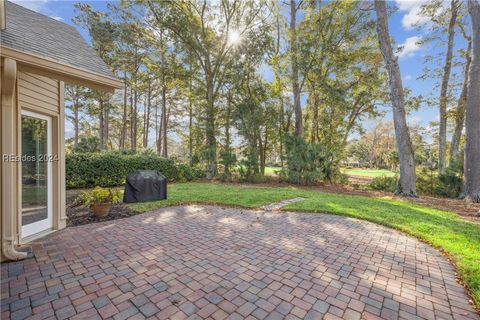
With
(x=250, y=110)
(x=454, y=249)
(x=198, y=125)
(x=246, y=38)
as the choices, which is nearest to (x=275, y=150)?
(x=250, y=110)

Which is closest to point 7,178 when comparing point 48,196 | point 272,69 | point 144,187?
point 48,196

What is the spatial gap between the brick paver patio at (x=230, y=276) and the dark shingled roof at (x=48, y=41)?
2.74 m

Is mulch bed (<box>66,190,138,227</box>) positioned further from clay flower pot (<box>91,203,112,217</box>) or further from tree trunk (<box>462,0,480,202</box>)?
tree trunk (<box>462,0,480,202</box>)

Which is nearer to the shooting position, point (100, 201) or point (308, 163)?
point (100, 201)

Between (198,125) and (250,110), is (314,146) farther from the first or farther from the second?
(198,125)

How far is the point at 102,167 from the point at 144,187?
13.7 feet

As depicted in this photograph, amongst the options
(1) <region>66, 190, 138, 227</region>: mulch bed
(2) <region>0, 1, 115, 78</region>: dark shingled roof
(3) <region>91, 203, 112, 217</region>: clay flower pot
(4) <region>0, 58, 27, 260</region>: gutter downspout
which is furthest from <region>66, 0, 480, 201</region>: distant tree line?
(4) <region>0, 58, 27, 260</region>: gutter downspout

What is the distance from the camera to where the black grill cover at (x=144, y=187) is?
646 cm

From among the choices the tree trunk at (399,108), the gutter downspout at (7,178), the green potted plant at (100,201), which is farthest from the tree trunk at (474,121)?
the gutter downspout at (7,178)

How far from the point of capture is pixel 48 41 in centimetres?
352

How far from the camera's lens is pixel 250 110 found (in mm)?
12797

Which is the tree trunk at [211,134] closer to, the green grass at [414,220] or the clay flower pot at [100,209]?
the green grass at [414,220]

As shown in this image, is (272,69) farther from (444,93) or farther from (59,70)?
(59,70)

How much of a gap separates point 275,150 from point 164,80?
8.79 m
